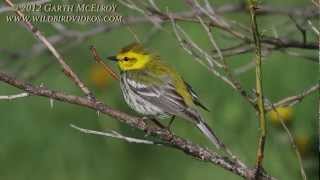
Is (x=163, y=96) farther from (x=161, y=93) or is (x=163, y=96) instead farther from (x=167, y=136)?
(x=167, y=136)

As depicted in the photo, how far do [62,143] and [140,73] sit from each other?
2.51 metres

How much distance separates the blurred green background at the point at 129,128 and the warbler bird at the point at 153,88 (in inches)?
27.8

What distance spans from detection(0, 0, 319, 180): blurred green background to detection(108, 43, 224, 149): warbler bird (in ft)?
2.31

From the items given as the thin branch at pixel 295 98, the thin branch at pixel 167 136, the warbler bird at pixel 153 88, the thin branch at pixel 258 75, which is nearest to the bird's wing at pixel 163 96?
the warbler bird at pixel 153 88

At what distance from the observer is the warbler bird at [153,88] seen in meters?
5.35

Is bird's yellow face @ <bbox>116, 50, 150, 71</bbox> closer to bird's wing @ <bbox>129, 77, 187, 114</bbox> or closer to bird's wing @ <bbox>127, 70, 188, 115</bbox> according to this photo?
bird's wing @ <bbox>127, 70, 188, 115</bbox>

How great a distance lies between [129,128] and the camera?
25.9 ft

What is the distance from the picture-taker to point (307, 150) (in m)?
6.55

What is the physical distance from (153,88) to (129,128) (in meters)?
2.17

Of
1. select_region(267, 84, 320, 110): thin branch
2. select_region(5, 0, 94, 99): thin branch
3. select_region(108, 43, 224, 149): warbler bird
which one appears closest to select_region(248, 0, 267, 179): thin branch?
select_region(5, 0, 94, 99): thin branch

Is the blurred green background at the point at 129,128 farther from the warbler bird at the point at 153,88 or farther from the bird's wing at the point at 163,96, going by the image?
the bird's wing at the point at 163,96

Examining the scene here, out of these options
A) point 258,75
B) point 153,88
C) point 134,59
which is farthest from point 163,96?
point 258,75

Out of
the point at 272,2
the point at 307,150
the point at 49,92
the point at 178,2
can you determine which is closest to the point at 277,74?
the point at 272,2

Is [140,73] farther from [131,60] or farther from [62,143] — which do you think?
[62,143]
